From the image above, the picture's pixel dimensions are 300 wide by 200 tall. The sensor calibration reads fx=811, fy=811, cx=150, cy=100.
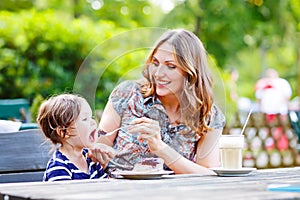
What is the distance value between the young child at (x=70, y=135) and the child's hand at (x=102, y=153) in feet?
0.09

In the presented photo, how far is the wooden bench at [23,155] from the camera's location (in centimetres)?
290

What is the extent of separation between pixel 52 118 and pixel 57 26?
17.5 ft

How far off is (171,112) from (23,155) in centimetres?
57

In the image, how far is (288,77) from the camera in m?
17.6

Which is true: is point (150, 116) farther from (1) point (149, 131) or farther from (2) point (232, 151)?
(2) point (232, 151)

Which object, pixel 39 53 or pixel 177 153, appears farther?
pixel 39 53

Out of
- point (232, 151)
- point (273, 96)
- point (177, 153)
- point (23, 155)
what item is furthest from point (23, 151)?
point (273, 96)

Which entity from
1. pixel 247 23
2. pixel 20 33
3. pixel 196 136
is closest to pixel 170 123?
pixel 196 136

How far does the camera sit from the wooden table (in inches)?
76.1

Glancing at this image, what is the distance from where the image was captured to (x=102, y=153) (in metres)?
2.75

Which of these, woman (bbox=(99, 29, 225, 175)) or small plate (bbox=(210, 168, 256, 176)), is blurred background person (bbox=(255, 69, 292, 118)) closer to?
woman (bbox=(99, 29, 225, 175))

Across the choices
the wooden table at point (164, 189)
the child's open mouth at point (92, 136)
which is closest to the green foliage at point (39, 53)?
the child's open mouth at point (92, 136)

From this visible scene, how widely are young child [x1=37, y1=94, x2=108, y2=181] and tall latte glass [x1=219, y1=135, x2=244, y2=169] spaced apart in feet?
1.41

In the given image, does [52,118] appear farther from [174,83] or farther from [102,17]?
[102,17]
